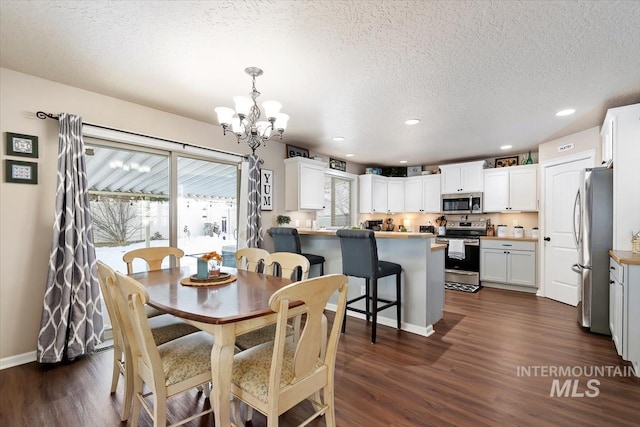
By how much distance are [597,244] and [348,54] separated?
10.3 ft

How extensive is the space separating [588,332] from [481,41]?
3219mm

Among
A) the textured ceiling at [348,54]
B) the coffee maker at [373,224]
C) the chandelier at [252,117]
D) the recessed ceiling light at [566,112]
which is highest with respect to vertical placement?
the textured ceiling at [348,54]

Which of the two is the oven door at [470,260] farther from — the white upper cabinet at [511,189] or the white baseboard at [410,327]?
the white baseboard at [410,327]

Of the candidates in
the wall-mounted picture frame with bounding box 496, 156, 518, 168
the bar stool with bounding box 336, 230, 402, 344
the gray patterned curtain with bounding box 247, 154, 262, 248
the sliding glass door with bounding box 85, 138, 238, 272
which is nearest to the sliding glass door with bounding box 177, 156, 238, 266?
the sliding glass door with bounding box 85, 138, 238, 272

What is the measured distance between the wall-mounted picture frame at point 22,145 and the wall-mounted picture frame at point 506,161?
6.57 metres

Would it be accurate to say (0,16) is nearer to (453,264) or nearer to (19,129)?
(19,129)

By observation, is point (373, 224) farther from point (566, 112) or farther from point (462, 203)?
point (566, 112)

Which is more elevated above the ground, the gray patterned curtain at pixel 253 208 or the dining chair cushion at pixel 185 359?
the gray patterned curtain at pixel 253 208

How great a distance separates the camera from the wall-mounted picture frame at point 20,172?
2.46 metres

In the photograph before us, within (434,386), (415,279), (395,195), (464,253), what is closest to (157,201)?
(415,279)

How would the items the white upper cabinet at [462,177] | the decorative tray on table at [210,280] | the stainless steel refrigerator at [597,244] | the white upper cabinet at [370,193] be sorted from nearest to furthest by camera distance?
1. the decorative tray on table at [210,280]
2. the stainless steel refrigerator at [597,244]
3. the white upper cabinet at [462,177]
4. the white upper cabinet at [370,193]

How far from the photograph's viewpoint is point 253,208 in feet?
13.2

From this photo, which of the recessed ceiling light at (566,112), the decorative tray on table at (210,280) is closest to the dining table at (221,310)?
the decorative tray on table at (210,280)

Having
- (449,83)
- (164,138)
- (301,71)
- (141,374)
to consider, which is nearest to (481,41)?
(449,83)
